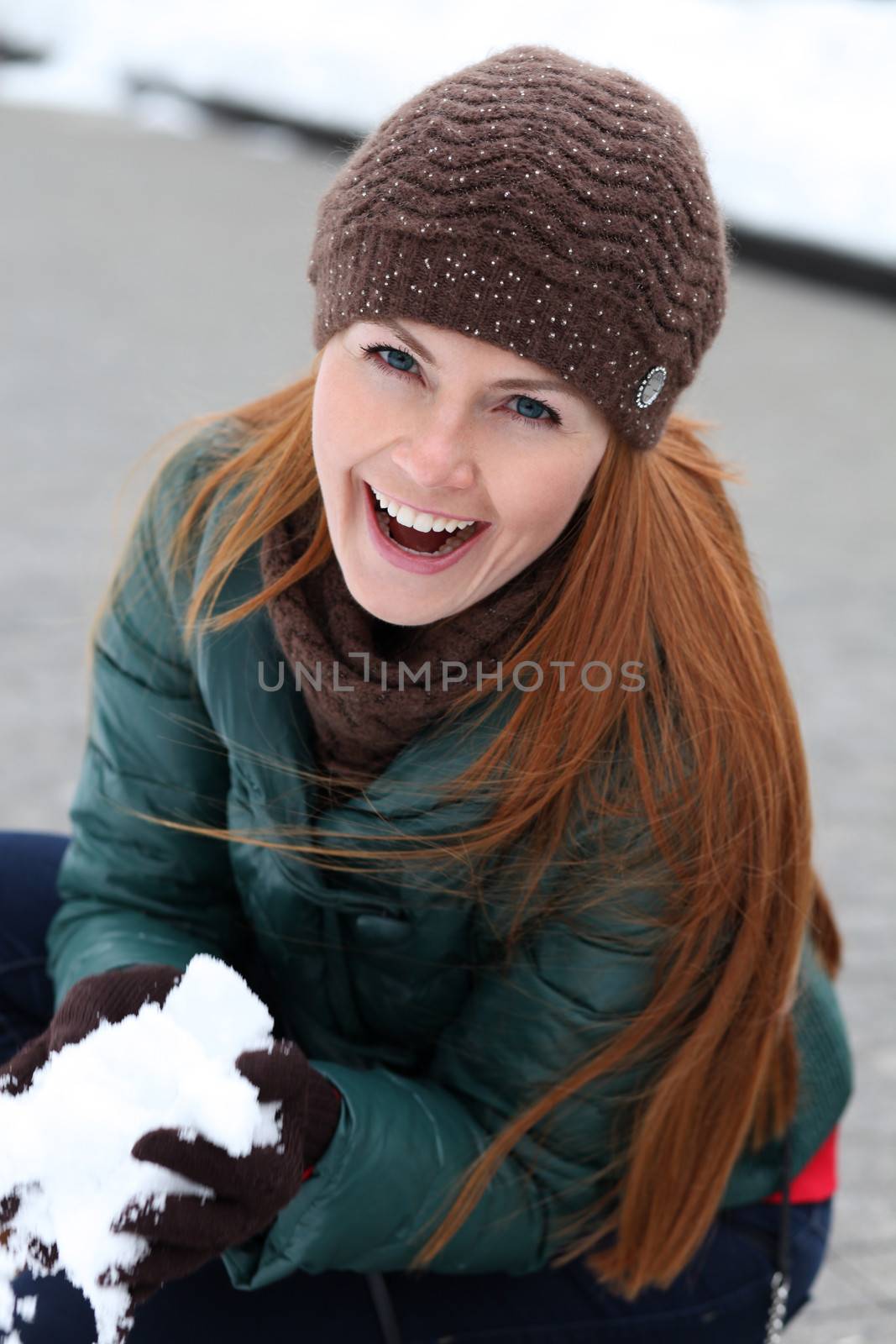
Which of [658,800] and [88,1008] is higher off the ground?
[658,800]

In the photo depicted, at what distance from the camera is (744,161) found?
7383 millimetres

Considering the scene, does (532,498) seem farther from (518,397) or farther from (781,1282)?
(781,1282)

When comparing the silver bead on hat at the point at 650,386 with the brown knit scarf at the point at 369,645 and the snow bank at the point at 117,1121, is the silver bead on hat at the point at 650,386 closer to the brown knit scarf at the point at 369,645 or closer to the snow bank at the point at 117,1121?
the brown knit scarf at the point at 369,645

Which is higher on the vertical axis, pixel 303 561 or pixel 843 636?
pixel 303 561

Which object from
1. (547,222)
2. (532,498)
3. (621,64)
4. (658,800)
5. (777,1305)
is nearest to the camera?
(547,222)

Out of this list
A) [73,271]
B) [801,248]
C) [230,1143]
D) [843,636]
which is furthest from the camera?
[801,248]

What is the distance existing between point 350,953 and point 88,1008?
331mm

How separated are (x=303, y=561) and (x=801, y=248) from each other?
20.3 feet

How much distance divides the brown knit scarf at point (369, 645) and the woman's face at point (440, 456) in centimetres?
4

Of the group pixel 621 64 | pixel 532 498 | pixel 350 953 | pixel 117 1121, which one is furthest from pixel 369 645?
pixel 621 64

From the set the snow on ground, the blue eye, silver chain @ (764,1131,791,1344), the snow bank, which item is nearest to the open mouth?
the blue eye

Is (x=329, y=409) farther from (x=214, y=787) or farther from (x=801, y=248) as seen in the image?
(x=801, y=248)

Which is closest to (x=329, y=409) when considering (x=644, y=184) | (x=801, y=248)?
(x=644, y=184)

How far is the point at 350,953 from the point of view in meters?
1.52
